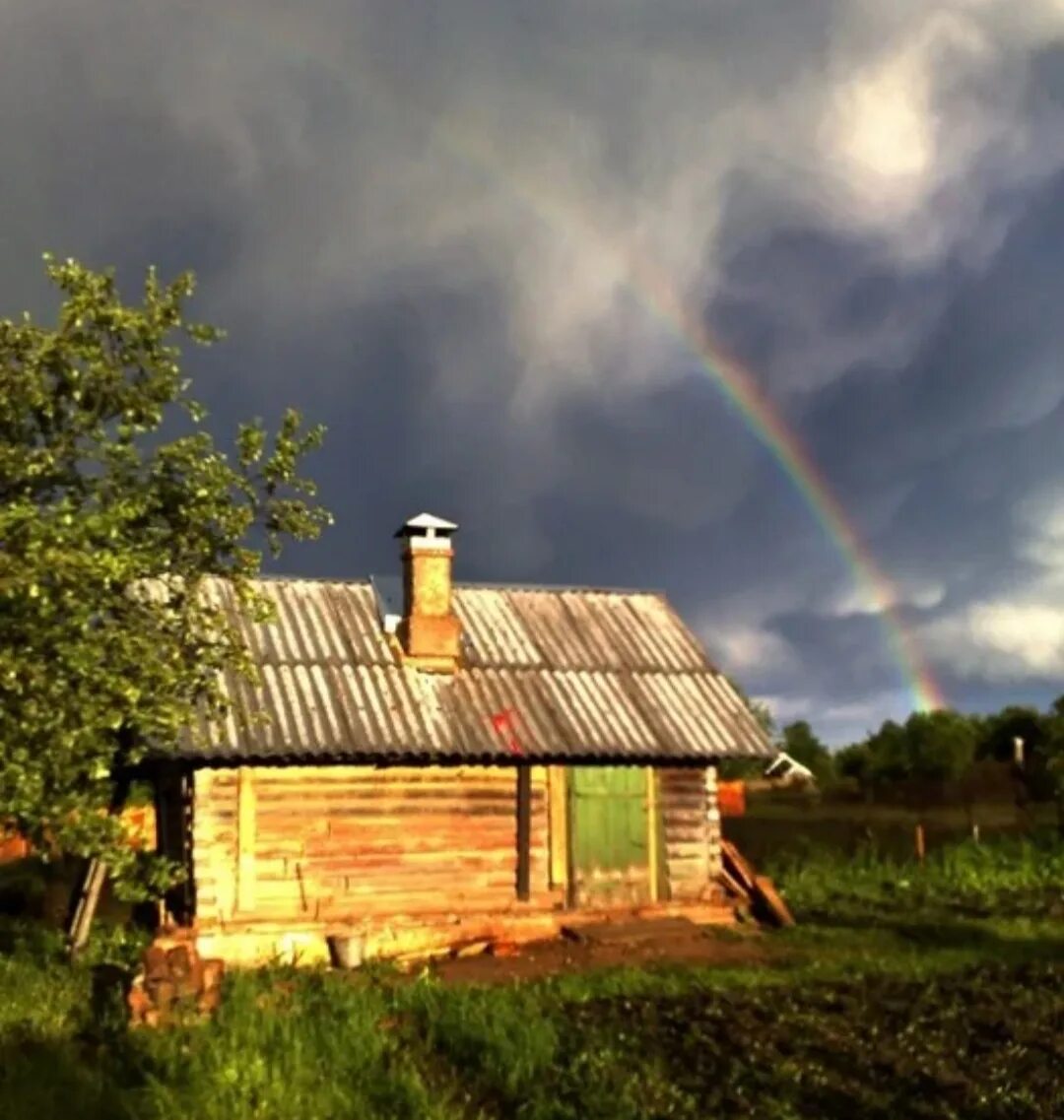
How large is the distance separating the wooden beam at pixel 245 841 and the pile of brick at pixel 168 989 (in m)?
4.69

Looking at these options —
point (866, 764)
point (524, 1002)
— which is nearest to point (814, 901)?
point (524, 1002)

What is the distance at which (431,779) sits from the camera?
16.4m

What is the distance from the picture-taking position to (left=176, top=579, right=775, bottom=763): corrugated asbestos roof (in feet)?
52.1

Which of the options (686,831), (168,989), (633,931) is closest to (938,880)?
(686,831)

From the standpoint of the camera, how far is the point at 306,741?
1541 centimetres

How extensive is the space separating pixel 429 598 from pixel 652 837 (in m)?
4.30

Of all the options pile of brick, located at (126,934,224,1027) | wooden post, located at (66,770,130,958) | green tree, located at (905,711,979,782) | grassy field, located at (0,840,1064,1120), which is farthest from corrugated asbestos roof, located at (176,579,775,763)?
green tree, located at (905,711,979,782)

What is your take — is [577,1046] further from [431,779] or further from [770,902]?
[770,902]

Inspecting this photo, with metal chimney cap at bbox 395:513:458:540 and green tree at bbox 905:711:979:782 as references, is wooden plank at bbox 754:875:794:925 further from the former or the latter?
green tree at bbox 905:711:979:782

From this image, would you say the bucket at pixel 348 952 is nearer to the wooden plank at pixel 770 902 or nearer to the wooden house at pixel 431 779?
the wooden house at pixel 431 779

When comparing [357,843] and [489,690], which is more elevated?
[489,690]

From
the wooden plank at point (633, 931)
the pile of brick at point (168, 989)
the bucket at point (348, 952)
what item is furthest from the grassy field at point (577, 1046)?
the wooden plank at point (633, 931)

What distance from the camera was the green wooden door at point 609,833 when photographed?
55.5 ft

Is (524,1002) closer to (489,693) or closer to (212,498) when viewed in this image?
(212,498)
